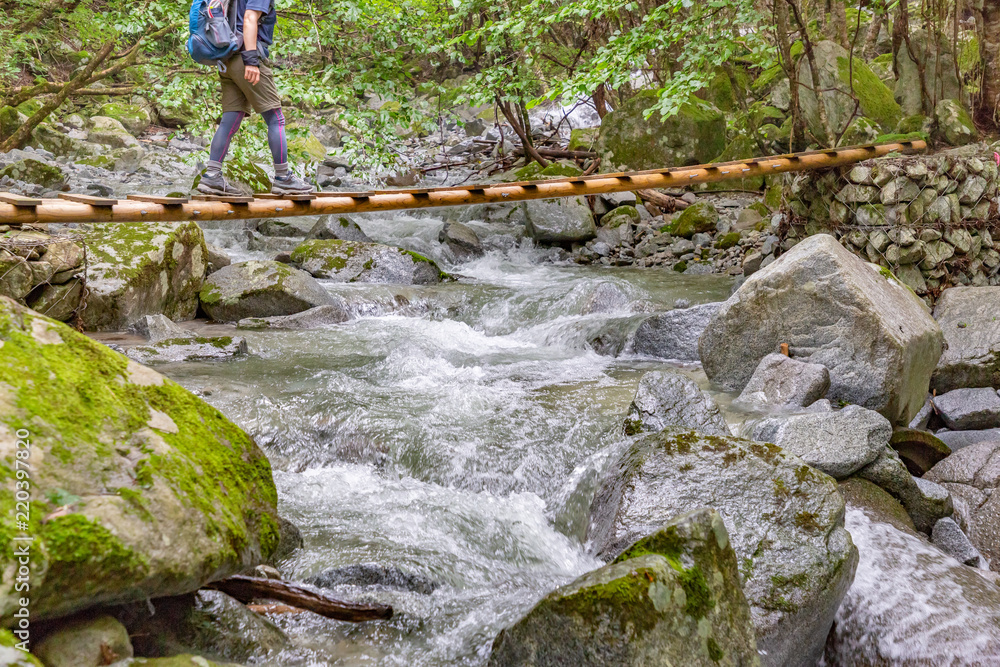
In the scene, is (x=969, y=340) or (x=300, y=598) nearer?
(x=300, y=598)

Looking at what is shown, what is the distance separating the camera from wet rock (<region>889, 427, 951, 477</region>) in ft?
15.1

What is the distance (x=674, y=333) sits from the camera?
675 cm

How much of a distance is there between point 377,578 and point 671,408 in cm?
204

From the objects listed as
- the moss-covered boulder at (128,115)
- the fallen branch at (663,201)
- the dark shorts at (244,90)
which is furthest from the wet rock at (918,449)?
the moss-covered boulder at (128,115)

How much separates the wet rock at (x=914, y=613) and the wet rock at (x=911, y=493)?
0.50 meters

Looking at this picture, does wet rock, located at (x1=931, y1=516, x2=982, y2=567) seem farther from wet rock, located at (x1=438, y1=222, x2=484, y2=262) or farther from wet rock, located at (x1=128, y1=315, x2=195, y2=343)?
wet rock, located at (x1=438, y1=222, x2=484, y2=262)

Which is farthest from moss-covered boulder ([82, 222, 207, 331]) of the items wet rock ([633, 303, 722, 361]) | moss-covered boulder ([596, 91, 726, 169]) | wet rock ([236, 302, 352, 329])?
moss-covered boulder ([596, 91, 726, 169])

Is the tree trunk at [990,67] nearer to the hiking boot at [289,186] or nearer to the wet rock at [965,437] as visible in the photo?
the wet rock at [965,437]

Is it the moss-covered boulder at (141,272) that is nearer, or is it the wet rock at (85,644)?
the wet rock at (85,644)

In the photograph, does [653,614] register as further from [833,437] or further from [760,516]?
[833,437]

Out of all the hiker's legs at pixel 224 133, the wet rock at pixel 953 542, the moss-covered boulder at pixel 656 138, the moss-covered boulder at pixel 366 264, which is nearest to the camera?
the wet rock at pixel 953 542

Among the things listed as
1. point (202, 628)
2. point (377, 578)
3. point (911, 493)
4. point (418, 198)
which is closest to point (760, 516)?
point (911, 493)

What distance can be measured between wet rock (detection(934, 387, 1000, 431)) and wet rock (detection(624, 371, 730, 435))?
226cm

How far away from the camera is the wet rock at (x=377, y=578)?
3115 millimetres
